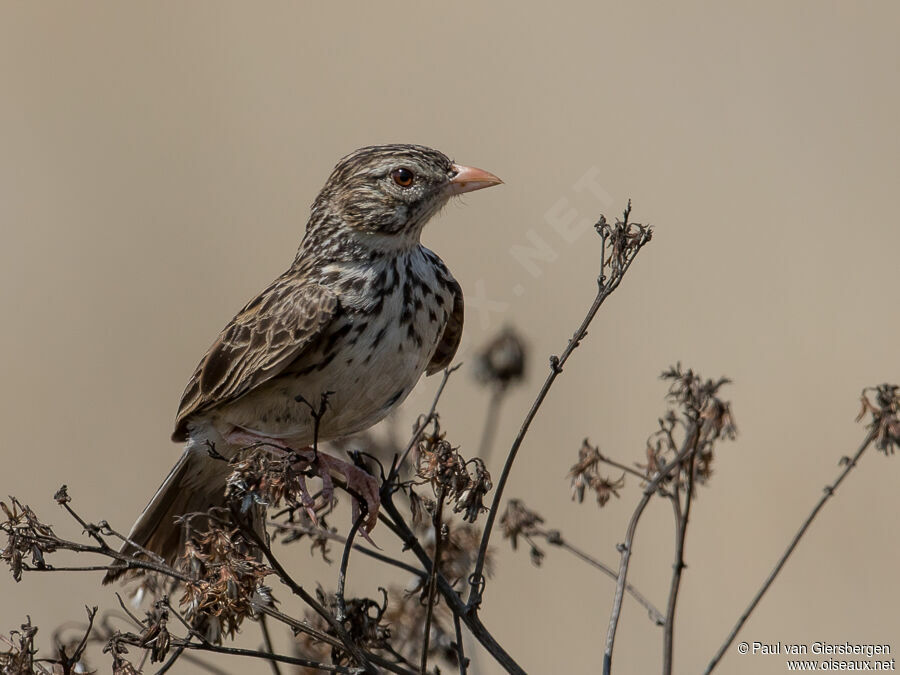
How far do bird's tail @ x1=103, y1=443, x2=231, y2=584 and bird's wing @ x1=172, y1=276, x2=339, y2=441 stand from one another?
191 mm

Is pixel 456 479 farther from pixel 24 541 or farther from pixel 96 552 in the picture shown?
pixel 24 541

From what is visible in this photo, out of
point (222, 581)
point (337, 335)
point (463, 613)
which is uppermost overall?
point (337, 335)

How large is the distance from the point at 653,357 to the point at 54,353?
4872 millimetres

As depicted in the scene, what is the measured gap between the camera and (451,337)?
557 centimetres

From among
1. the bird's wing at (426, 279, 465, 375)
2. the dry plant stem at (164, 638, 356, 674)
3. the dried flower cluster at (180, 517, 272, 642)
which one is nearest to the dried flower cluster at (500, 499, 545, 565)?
the bird's wing at (426, 279, 465, 375)

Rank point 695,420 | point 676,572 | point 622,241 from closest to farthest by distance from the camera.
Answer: point 622,241, point 676,572, point 695,420

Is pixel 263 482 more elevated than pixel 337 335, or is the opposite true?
pixel 337 335

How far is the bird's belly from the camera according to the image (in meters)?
4.89

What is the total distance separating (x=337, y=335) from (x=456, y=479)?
5.20 ft

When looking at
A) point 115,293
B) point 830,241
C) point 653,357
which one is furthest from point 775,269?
point 115,293

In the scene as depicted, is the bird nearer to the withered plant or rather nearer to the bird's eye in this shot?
the bird's eye

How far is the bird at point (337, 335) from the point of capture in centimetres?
496

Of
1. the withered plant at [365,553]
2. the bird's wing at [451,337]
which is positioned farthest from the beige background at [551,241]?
the withered plant at [365,553]

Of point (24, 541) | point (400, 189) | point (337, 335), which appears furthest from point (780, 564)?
point (400, 189)
